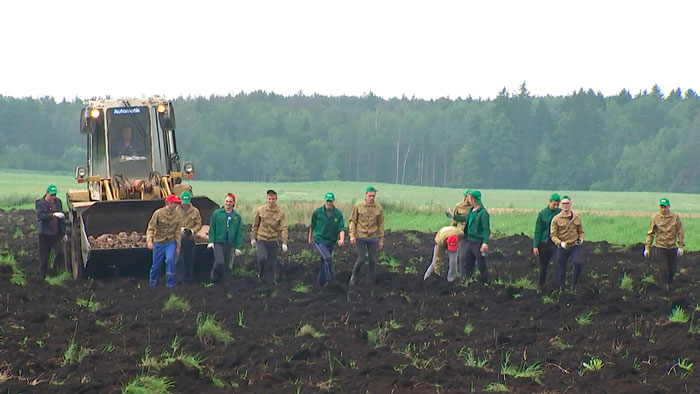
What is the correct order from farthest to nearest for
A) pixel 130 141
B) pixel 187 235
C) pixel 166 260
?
1. pixel 130 141
2. pixel 187 235
3. pixel 166 260

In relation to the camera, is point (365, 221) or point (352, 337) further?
point (365, 221)

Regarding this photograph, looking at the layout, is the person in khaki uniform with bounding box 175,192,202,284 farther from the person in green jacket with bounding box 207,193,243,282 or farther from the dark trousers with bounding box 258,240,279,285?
the dark trousers with bounding box 258,240,279,285

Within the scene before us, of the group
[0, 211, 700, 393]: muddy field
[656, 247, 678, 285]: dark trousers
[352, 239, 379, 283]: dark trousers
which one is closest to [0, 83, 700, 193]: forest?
[656, 247, 678, 285]: dark trousers

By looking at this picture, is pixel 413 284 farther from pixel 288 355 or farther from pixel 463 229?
pixel 288 355

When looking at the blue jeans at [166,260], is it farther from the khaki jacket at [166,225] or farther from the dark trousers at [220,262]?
the dark trousers at [220,262]

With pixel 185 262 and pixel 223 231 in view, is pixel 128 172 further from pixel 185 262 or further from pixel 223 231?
pixel 223 231

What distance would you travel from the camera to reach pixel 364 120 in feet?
493

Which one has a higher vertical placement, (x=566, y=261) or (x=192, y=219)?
(x=192, y=219)

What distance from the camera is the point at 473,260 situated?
57.3ft

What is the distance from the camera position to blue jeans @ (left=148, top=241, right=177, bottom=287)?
54.0ft

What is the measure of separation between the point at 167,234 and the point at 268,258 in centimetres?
168

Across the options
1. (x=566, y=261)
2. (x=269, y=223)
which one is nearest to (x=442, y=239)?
(x=566, y=261)

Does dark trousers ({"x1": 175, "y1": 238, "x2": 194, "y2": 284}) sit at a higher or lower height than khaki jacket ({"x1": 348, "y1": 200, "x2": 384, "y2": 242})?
lower

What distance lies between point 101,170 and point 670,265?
9.36 metres
